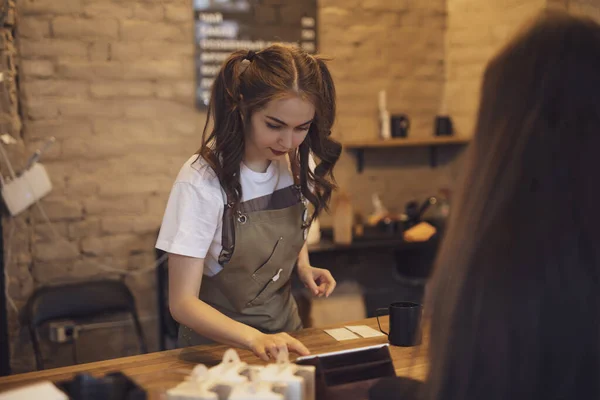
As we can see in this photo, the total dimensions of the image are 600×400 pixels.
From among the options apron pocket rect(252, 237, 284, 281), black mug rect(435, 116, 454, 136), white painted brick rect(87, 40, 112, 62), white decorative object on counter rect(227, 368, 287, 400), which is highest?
white painted brick rect(87, 40, 112, 62)

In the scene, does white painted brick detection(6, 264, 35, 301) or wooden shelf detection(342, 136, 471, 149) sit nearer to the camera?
white painted brick detection(6, 264, 35, 301)

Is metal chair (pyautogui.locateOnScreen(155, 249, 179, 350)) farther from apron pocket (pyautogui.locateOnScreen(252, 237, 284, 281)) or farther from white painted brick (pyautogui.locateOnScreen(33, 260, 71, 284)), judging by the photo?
apron pocket (pyautogui.locateOnScreen(252, 237, 284, 281))

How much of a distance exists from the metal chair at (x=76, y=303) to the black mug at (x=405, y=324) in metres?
1.87

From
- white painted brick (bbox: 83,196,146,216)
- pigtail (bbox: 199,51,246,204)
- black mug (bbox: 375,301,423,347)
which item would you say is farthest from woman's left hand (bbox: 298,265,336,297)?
white painted brick (bbox: 83,196,146,216)

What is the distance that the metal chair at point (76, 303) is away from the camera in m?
3.25

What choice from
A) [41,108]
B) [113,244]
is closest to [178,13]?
[41,108]

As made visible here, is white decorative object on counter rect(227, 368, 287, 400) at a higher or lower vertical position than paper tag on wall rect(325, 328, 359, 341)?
higher

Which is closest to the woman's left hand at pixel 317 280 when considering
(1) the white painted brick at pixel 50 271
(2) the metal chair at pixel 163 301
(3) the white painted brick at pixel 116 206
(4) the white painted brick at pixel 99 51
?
(2) the metal chair at pixel 163 301

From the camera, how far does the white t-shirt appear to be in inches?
70.0

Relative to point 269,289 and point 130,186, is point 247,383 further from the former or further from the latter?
point 130,186

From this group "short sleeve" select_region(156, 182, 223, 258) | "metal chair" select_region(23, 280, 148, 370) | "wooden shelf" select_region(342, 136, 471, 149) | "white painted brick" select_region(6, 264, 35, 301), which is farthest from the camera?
"wooden shelf" select_region(342, 136, 471, 149)

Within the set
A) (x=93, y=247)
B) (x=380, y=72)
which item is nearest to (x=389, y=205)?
(x=380, y=72)

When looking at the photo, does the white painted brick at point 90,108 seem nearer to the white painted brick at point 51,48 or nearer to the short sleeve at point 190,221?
the white painted brick at point 51,48

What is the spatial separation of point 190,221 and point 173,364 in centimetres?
37
